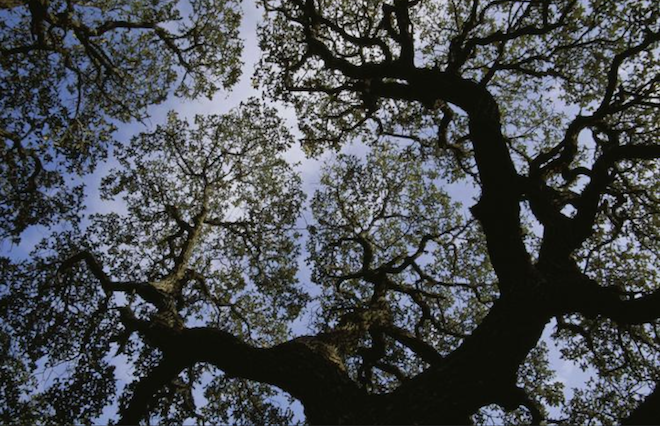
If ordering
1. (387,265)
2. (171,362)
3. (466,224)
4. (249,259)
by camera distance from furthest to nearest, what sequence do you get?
(249,259)
(466,224)
(387,265)
(171,362)

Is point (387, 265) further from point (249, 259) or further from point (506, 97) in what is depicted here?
point (506, 97)

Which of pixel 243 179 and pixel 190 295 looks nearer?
pixel 190 295

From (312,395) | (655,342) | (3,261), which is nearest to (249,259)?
(3,261)

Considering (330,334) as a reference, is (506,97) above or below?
above

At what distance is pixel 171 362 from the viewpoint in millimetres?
8367

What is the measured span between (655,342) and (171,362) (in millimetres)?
12809

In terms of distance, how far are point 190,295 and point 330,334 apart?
854cm

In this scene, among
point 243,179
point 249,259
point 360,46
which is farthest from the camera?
point 243,179

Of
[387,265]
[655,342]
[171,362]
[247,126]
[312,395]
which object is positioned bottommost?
[312,395]

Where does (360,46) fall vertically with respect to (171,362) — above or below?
above

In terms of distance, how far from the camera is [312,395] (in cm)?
667

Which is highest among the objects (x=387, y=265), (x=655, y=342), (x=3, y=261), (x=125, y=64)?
→ (x=125, y=64)

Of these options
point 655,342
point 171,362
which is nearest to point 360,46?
point 171,362

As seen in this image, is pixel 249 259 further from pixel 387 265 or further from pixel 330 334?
pixel 330 334
